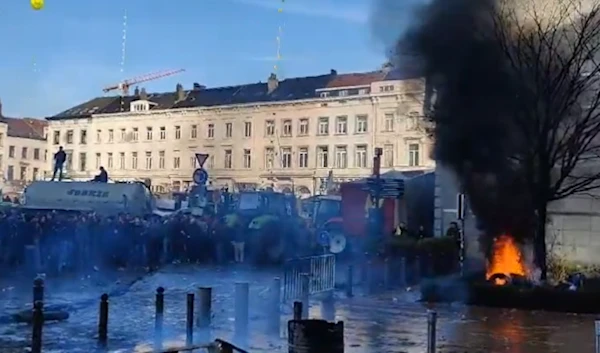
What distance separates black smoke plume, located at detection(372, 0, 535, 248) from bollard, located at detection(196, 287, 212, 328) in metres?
8.53

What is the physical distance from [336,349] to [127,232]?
15080 mm

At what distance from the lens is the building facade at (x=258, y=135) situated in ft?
119

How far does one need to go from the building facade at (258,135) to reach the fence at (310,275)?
16.6m

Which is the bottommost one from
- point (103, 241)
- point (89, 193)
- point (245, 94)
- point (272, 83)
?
point (103, 241)

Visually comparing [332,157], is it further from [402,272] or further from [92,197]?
[402,272]

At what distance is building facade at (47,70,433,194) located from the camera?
36.2m

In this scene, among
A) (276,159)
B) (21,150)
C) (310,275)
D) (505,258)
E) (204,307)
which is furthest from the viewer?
(21,150)

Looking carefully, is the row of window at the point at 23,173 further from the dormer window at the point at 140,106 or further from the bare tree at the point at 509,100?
the bare tree at the point at 509,100

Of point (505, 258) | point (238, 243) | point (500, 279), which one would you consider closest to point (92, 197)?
point (238, 243)

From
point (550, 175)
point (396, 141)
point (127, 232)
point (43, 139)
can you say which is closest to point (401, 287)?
point (550, 175)

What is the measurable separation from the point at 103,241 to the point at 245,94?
2254 cm

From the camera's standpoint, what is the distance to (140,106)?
49.6 metres

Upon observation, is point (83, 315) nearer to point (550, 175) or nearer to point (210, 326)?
point (210, 326)

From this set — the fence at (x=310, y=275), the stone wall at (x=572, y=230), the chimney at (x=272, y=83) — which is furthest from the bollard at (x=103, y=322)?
the chimney at (x=272, y=83)
